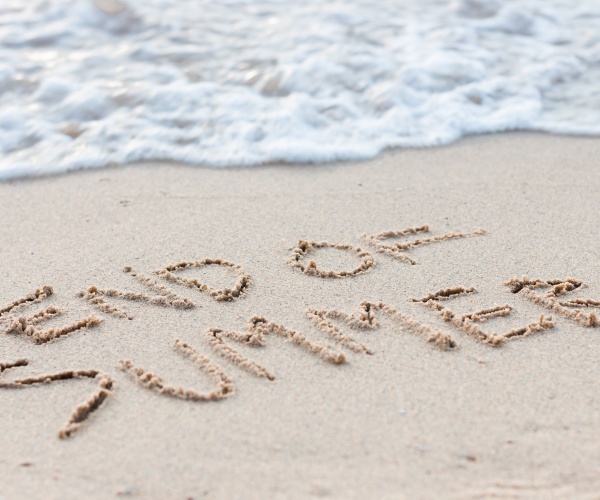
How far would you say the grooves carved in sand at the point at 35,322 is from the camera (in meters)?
2.04

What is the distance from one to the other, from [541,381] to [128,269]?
1356mm

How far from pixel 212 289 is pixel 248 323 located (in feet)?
0.79

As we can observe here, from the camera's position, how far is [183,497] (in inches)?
57.8

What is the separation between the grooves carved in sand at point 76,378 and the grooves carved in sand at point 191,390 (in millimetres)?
71

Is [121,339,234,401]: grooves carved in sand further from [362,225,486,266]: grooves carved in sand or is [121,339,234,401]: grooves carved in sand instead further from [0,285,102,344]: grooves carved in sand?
[362,225,486,266]: grooves carved in sand

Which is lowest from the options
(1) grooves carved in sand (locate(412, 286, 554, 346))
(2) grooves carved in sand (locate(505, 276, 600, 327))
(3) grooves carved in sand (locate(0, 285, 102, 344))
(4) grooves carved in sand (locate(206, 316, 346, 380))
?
(2) grooves carved in sand (locate(505, 276, 600, 327))

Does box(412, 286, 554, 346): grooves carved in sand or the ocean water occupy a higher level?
the ocean water

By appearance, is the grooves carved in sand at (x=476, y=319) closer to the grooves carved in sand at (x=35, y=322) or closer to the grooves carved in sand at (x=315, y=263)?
the grooves carved in sand at (x=315, y=263)

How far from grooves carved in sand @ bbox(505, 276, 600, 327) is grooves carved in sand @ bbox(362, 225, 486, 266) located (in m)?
0.36


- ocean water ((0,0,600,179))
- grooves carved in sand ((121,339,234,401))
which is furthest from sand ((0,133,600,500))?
ocean water ((0,0,600,179))

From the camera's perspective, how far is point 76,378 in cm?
188

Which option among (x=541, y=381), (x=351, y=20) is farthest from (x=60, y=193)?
(x=351, y=20)

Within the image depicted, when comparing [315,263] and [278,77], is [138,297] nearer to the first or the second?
[315,263]

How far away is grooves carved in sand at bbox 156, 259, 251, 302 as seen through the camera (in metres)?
2.25
